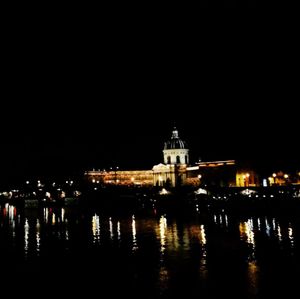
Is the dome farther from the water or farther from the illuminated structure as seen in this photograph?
the water

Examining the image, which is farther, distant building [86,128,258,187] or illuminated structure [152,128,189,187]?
illuminated structure [152,128,189,187]

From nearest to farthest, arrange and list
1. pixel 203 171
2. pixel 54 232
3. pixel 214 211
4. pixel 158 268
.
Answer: pixel 158 268 → pixel 54 232 → pixel 214 211 → pixel 203 171

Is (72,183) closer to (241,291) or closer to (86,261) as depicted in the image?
(86,261)

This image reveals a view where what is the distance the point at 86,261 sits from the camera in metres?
20.1

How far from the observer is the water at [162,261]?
15.0 metres

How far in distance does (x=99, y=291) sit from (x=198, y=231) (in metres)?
15.0

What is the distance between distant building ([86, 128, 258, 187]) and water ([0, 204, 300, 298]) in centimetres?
8213

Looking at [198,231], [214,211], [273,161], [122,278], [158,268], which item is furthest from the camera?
[273,161]

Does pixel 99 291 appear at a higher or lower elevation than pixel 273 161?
lower

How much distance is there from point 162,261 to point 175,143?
123m

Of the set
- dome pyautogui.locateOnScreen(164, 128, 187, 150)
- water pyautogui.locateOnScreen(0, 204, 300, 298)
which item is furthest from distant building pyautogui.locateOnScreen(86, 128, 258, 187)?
water pyautogui.locateOnScreen(0, 204, 300, 298)

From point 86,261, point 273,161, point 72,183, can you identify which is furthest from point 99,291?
point 72,183

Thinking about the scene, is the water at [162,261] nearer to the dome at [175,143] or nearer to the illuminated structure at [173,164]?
the illuminated structure at [173,164]

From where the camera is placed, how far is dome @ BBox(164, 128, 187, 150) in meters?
141
